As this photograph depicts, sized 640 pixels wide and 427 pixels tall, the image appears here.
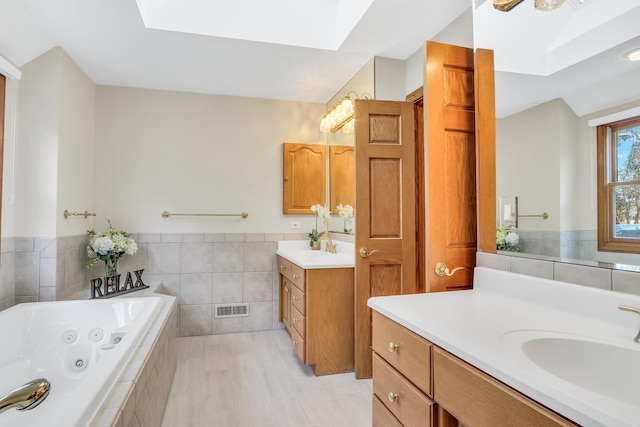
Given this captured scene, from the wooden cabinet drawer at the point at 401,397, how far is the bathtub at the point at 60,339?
42.9 inches

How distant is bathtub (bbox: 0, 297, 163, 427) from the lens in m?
1.85

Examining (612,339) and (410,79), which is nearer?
(612,339)

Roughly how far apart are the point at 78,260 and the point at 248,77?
2182 mm

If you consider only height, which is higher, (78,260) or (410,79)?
(410,79)

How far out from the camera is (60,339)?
7.43 ft

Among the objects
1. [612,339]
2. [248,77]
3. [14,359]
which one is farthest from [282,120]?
[612,339]

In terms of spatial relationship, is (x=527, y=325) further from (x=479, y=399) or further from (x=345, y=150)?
(x=345, y=150)

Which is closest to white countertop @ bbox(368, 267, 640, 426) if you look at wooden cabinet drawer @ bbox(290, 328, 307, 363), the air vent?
wooden cabinet drawer @ bbox(290, 328, 307, 363)

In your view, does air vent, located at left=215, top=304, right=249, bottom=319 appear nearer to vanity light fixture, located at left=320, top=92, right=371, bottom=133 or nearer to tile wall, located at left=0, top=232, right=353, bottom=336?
tile wall, located at left=0, top=232, right=353, bottom=336

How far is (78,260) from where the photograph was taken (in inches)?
119

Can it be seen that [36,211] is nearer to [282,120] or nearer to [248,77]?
[248,77]

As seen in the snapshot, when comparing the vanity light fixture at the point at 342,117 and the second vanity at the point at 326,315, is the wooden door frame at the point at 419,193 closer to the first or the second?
the vanity light fixture at the point at 342,117

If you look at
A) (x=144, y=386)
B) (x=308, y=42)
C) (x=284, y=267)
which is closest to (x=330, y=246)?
(x=284, y=267)

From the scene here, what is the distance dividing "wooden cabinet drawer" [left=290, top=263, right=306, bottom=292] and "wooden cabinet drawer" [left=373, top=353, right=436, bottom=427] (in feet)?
4.28
